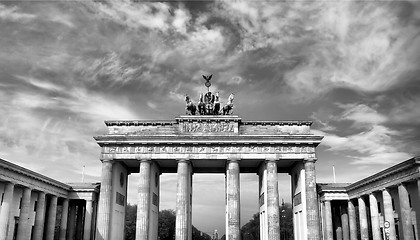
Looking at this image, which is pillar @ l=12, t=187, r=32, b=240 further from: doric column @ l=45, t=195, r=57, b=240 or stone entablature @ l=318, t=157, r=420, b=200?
stone entablature @ l=318, t=157, r=420, b=200

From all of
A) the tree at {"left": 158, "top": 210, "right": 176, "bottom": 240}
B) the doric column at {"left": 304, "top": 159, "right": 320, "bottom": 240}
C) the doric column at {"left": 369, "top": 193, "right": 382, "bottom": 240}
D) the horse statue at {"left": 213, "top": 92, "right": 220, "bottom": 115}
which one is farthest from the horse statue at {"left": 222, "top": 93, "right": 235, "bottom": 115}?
the tree at {"left": 158, "top": 210, "right": 176, "bottom": 240}

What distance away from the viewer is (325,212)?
46.8 metres

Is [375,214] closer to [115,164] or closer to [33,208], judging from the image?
[115,164]

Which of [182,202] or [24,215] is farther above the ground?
[182,202]

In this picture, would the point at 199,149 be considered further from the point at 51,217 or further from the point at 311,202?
the point at 51,217

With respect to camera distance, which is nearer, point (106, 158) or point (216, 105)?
point (106, 158)

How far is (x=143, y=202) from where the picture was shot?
4262 cm

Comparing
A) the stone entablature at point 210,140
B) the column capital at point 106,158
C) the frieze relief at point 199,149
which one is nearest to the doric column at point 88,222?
the column capital at point 106,158

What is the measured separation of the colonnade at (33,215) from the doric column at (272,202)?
69.1 feet

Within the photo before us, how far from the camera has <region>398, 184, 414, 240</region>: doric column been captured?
106 feet

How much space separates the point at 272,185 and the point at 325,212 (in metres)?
9.15

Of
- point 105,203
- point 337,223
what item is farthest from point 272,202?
point 105,203

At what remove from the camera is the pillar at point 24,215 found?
1442 inches

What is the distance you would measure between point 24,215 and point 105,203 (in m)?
8.46
